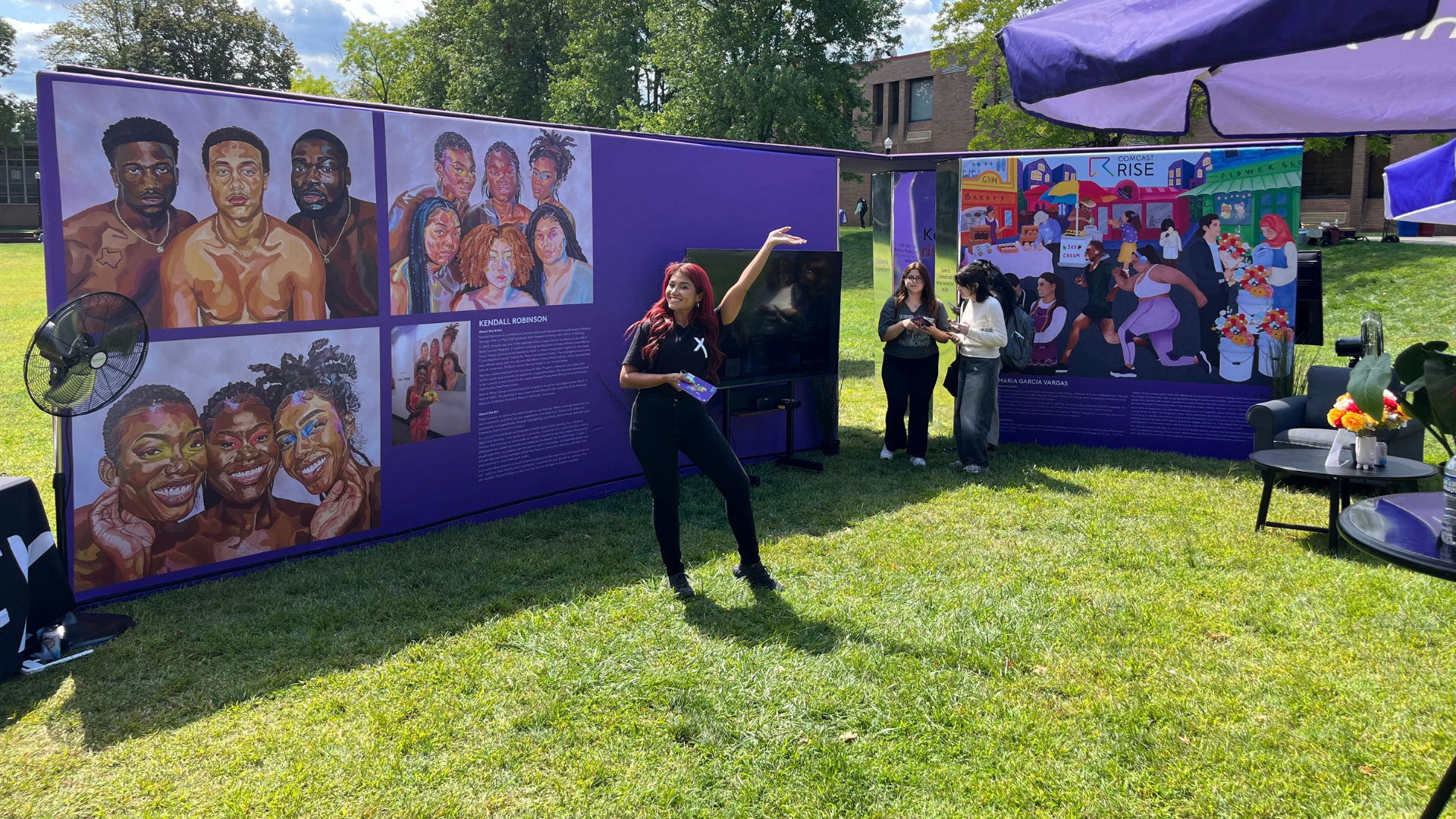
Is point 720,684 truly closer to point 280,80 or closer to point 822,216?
point 822,216

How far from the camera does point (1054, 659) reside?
4738mm

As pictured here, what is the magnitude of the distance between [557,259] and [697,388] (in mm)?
2763

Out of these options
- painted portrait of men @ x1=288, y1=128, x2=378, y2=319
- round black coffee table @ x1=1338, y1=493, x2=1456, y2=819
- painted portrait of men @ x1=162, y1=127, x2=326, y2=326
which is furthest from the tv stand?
round black coffee table @ x1=1338, y1=493, x2=1456, y2=819

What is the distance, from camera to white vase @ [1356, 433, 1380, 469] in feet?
20.8

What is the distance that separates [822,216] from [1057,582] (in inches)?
202

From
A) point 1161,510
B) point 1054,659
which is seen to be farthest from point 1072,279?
point 1054,659

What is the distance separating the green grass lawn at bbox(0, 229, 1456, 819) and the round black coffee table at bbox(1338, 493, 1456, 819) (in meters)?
0.99

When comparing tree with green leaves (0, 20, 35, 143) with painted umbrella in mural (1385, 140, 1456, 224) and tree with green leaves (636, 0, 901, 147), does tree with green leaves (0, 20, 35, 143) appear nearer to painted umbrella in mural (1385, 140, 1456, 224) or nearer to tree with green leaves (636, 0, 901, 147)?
tree with green leaves (636, 0, 901, 147)

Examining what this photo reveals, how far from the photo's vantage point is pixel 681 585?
5.64 m

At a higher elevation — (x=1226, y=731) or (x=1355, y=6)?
(x=1355, y=6)


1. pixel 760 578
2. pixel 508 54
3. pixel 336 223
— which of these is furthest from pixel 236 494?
pixel 508 54

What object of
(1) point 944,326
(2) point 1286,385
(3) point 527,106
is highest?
(3) point 527,106

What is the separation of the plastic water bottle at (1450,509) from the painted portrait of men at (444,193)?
571 cm

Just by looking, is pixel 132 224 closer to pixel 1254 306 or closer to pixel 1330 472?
pixel 1330 472
